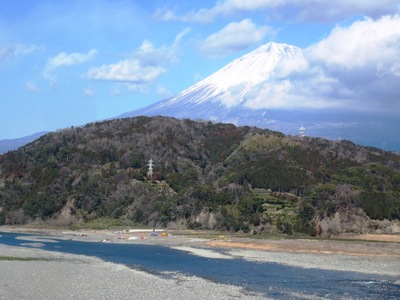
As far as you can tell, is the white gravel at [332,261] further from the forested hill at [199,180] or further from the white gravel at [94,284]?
the forested hill at [199,180]

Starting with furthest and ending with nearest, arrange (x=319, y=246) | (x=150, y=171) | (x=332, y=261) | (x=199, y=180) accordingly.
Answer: (x=199, y=180) → (x=150, y=171) → (x=319, y=246) → (x=332, y=261)

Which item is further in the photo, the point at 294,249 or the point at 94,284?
the point at 294,249

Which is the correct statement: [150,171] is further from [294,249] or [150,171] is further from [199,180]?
[294,249]

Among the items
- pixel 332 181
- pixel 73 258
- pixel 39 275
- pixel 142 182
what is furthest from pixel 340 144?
pixel 39 275

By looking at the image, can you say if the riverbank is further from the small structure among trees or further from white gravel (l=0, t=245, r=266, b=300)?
the small structure among trees

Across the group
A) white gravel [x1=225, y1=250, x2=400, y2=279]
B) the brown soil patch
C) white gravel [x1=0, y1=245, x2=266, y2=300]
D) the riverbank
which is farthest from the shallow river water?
the brown soil patch

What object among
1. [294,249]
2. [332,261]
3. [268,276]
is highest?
[294,249]

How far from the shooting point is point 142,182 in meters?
97.6

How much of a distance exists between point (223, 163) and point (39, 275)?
7647cm

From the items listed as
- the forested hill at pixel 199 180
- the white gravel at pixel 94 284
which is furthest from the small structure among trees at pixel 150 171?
the white gravel at pixel 94 284

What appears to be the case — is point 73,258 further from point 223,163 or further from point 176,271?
point 223,163

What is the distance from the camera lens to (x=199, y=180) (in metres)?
101

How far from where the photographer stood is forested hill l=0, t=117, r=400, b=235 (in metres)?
74.7

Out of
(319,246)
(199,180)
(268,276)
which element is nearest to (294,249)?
(319,246)
